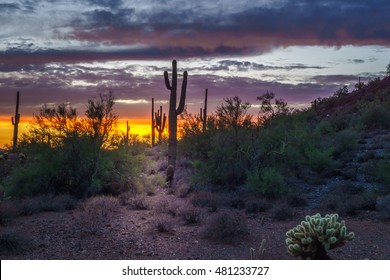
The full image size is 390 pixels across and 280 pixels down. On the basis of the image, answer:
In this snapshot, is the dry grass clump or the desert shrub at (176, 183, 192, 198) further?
the desert shrub at (176, 183, 192, 198)

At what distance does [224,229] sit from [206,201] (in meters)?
4.18

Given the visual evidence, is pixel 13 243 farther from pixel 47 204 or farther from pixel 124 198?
pixel 124 198

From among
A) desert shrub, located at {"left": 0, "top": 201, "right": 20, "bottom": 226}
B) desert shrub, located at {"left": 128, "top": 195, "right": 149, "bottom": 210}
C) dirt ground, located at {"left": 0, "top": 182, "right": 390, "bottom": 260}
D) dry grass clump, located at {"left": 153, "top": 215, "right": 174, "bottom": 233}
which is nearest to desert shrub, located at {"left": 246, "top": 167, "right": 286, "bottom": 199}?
dirt ground, located at {"left": 0, "top": 182, "right": 390, "bottom": 260}

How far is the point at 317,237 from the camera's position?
7.65 m

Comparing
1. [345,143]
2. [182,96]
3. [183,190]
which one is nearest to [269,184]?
[183,190]

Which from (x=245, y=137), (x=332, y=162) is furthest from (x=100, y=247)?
(x=332, y=162)

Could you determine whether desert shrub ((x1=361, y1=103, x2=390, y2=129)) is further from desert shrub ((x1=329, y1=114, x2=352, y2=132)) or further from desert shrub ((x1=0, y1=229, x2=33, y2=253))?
desert shrub ((x1=0, y1=229, x2=33, y2=253))

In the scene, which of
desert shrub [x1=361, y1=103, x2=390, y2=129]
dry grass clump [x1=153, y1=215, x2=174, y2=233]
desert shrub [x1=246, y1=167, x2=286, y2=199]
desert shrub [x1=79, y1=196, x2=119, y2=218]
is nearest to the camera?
dry grass clump [x1=153, y1=215, x2=174, y2=233]

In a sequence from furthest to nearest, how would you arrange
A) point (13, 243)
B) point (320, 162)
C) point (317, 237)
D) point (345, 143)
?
1. point (345, 143)
2. point (320, 162)
3. point (13, 243)
4. point (317, 237)

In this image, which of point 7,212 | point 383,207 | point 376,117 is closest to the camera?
point 7,212

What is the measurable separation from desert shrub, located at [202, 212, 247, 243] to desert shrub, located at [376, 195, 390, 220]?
153 inches

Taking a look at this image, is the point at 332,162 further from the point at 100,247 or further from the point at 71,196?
the point at 100,247

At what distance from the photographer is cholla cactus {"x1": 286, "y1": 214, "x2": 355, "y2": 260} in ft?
24.9

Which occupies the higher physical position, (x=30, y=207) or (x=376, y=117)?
(x=376, y=117)
